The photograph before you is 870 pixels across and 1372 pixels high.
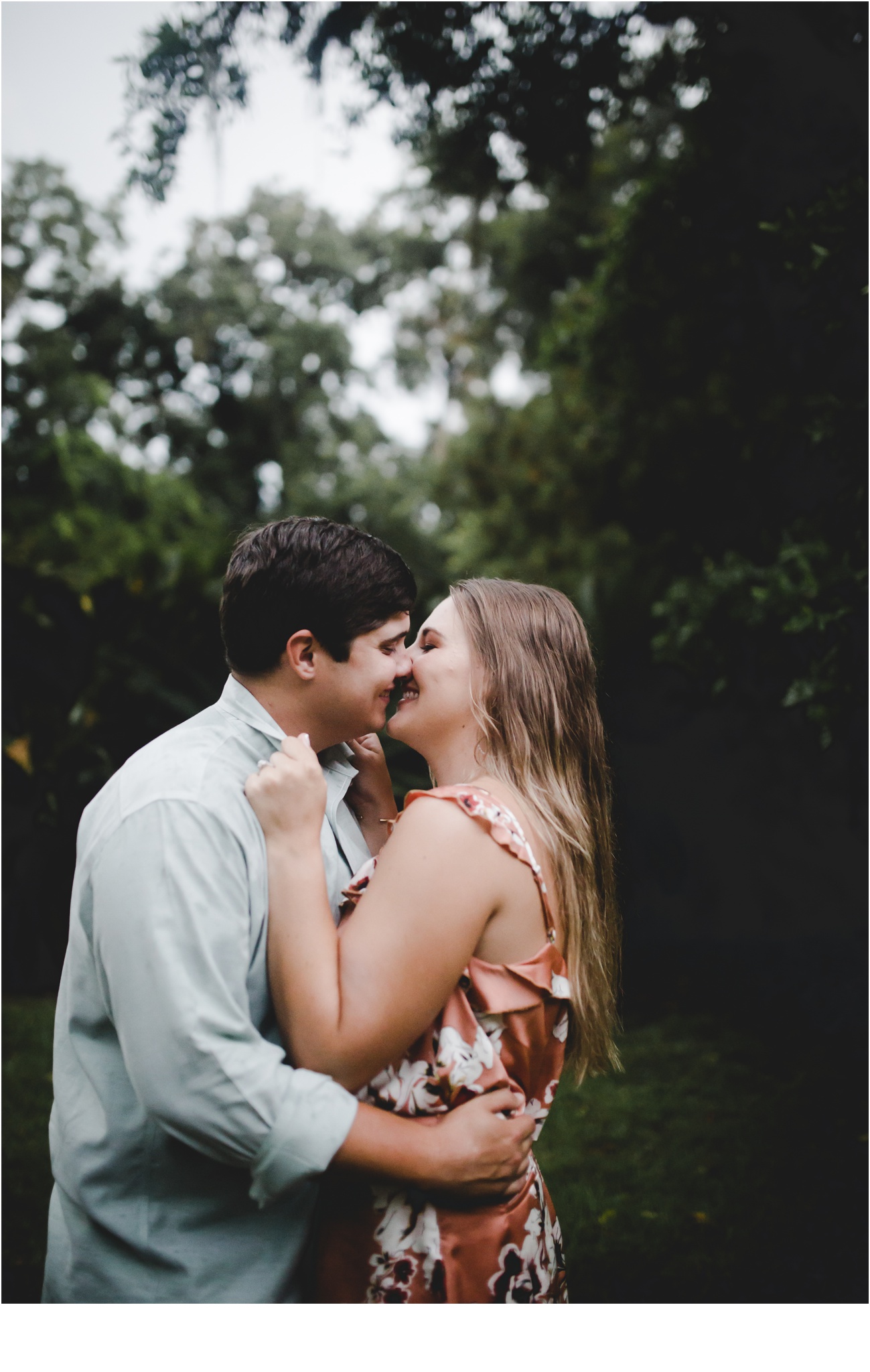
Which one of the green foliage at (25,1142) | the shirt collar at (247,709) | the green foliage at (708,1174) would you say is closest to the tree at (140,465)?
the green foliage at (25,1142)

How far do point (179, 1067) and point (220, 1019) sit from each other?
84 mm

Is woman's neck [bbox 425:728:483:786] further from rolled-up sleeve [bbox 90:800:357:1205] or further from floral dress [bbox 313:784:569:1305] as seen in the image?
rolled-up sleeve [bbox 90:800:357:1205]

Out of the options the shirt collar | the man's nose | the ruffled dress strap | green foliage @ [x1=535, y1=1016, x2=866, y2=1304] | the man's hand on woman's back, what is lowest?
green foliage @ [x1=535, y1=1016, x2=866, y2=1304]

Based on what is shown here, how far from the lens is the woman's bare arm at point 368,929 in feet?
4.59

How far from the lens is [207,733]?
5.26 feet

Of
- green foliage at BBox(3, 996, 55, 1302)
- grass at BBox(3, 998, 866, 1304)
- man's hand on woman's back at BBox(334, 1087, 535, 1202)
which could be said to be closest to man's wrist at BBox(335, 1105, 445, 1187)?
man's hand on woman's back at BBox(334, 1087, 535, 1202)

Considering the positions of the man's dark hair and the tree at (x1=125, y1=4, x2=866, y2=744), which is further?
the tree at (x1=125, y1=4, x2=866, y2=744)

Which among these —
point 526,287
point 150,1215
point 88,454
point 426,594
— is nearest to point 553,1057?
point 150,1215

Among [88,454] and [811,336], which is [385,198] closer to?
[88,454]

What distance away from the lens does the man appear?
133 cm

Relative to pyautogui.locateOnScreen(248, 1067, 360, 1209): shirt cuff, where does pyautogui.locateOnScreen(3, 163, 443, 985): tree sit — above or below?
above

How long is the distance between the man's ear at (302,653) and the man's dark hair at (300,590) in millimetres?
11
